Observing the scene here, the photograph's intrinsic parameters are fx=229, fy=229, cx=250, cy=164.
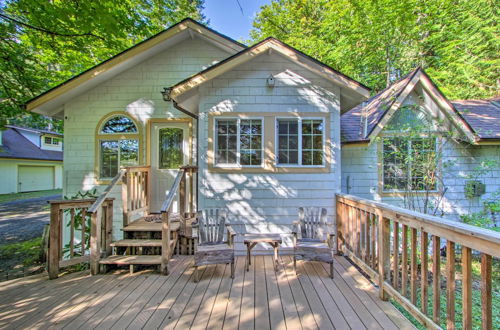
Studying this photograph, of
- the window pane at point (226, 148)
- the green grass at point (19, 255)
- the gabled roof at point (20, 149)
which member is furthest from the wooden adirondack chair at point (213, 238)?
the gabled roof at point (20, 149)

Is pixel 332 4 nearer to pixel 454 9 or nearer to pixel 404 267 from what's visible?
pixel 454 9

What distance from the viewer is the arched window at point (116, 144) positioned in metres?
6.03

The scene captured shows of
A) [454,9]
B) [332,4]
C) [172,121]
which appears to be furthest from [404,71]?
[172,121]

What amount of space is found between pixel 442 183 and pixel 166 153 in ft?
23.2

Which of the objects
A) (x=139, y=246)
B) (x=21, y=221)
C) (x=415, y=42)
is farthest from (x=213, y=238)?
(x=415, y=42)

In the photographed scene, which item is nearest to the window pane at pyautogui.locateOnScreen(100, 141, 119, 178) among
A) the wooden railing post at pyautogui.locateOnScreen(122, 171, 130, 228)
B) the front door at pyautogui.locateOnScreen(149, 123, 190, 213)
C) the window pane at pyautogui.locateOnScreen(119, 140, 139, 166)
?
the window pane at pyautogui.locateOnScreen(119, 140, 139, 166)

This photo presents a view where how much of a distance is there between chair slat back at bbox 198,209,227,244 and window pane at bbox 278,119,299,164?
5.40 feet

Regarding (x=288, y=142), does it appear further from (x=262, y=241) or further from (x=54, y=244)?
(x=54, y=244)

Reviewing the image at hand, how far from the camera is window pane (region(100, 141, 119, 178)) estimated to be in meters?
6.05

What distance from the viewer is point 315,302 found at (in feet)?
9.07

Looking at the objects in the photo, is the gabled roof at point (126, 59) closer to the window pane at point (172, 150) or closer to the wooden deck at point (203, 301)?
the window pane at point (172, 150)

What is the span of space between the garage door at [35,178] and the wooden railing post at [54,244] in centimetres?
2029

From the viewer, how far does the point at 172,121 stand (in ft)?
19.6

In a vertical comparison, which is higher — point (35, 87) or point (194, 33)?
point (194, 33)
